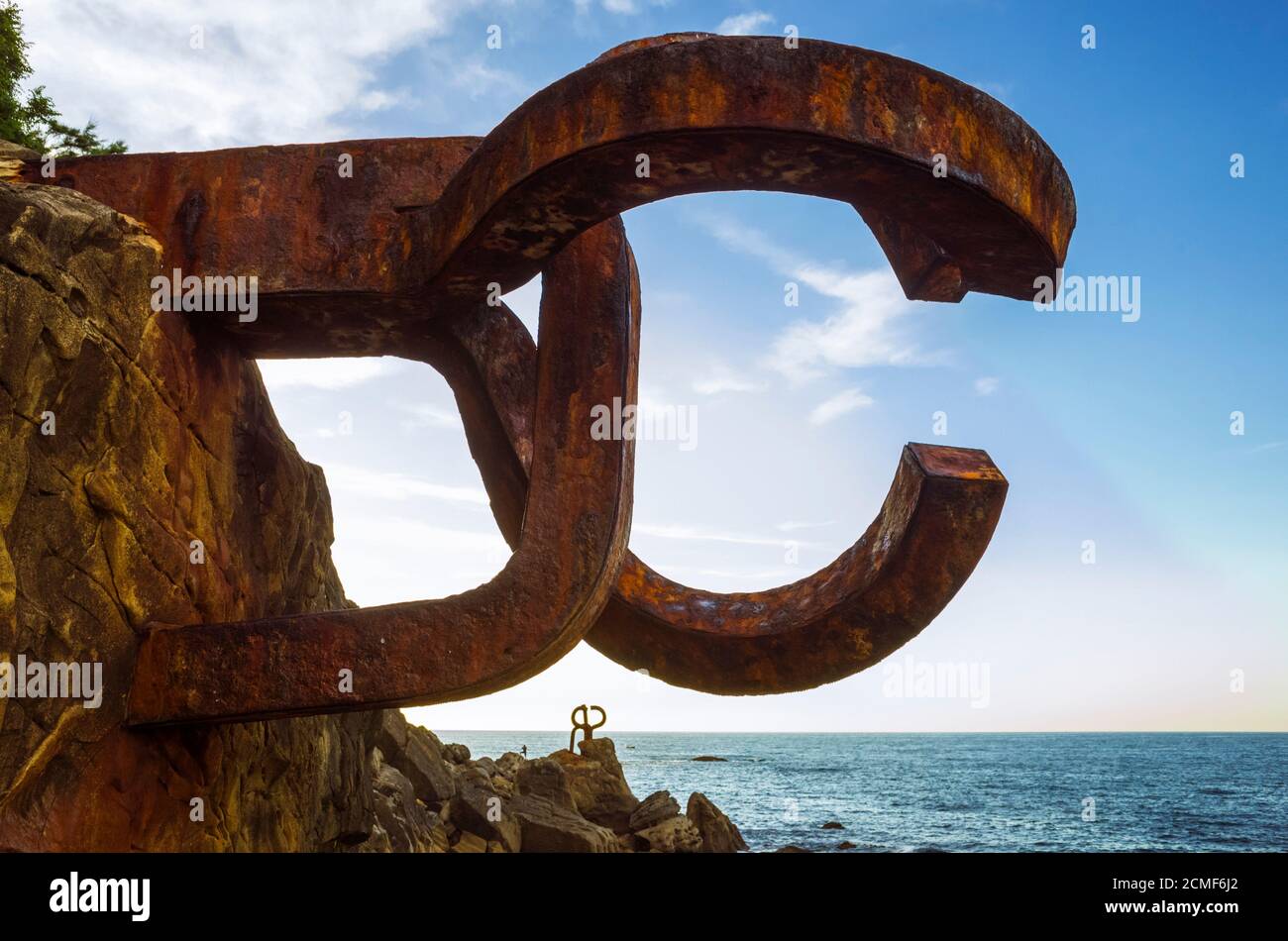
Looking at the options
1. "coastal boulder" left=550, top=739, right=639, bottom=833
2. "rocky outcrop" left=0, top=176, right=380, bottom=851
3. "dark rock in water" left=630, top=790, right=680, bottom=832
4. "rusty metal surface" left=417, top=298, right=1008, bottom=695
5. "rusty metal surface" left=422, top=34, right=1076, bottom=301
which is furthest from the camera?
"coastal boulder" left=550, top=739, right=639, bottom=833

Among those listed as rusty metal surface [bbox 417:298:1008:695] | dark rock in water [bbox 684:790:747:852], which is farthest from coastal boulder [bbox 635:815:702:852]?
rusty metal surface [bbox 417:298:1008:695]

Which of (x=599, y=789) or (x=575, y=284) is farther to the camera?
(x=599, y=789)

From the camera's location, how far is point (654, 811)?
16594mm

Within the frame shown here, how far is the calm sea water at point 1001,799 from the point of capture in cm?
Result: 3328

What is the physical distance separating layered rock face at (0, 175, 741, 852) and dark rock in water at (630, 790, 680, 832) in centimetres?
1303

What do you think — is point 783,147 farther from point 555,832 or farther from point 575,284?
point 555,832

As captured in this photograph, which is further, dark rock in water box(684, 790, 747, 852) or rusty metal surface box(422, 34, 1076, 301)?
dark rock in water box(684, 790, 747, 852)

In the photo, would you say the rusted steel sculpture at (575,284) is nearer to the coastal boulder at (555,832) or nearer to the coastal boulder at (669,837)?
the coastal boulder at (555,832)

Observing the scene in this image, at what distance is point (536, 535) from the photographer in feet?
9.85

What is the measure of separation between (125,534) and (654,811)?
48.4ft

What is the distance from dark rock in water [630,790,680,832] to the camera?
16.4 metres

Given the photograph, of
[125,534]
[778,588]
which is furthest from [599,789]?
[125,534]

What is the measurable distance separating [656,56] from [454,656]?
5.44 ft

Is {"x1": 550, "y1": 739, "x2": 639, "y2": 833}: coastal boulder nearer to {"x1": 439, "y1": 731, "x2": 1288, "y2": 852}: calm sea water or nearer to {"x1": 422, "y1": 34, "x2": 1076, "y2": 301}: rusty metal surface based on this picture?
{"x1": 439, "y1": 731, "x2": 1288, "y2": 852}: calm sea water
